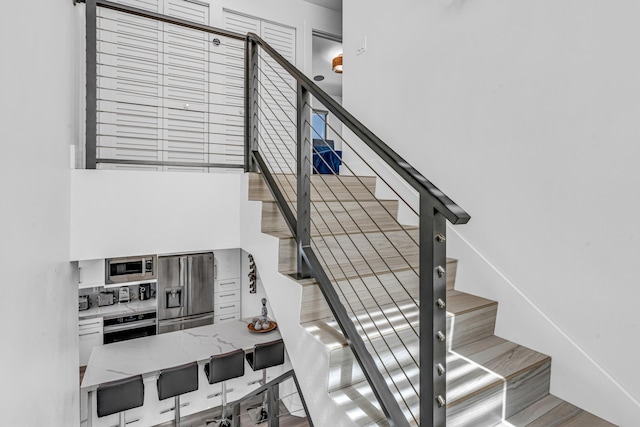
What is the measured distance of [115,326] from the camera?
4344 millimetres

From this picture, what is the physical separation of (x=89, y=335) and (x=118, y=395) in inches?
72.2

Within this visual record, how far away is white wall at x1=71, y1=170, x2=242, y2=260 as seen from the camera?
187 cm

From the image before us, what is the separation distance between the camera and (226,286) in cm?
480

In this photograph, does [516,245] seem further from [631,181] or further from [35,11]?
[35,11]

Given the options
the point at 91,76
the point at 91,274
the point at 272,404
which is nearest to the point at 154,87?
the point at 91,76

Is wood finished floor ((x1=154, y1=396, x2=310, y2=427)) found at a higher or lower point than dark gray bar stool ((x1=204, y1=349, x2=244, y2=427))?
lower

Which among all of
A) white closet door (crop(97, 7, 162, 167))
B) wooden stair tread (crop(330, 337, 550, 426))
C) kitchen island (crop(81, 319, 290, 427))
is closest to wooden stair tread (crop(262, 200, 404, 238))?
wooden stair tread (crop(330, 337, 550, 426))

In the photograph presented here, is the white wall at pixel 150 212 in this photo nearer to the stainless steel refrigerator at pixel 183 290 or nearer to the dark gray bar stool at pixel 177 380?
the dark gray bar stool at pixel 177 380

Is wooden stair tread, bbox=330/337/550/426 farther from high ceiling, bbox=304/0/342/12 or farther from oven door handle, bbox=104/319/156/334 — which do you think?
high ceiling, bbox=304/0/342/12

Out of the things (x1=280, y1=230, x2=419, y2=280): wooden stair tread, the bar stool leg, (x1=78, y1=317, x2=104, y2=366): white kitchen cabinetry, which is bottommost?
the bar stool leg

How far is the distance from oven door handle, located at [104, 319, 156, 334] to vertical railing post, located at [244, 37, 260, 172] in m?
3.35

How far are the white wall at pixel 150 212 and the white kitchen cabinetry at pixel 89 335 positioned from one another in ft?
9.83

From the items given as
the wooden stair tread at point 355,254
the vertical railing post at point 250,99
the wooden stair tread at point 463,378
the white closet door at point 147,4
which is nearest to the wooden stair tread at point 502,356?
the wooden stair tread at point 463,378

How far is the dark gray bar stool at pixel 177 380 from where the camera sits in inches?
121
